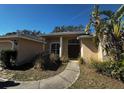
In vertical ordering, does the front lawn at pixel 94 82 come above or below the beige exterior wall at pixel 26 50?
below

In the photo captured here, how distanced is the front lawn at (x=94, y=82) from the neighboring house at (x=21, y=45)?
6.99 meters

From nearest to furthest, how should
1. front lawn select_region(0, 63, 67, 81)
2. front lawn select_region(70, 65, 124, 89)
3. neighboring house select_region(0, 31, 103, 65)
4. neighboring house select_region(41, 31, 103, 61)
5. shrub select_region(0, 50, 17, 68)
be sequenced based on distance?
1. front lawn select_region(70, 65, 124, 89)
2. front lawn select_region(0, 63, 67, 81)
3. shrub select_region(0, 50, 17, 68)
4. neighboring house select_region(0, 31, 103, 65)
5. neighboring house select_region(41, 31, 103, 61)

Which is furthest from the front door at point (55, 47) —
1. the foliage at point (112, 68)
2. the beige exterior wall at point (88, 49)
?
the foliage at point (112, 68)

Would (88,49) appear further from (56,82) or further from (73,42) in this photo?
(56,82)

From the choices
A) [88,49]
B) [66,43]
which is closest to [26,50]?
[66,43]

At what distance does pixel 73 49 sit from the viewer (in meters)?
20.0

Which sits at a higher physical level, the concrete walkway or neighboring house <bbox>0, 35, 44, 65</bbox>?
neighboring house <bbox>0, 35, 44, 65</bbox>

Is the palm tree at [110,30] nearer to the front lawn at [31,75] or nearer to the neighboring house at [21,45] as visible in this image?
the front lawn at [31,75]

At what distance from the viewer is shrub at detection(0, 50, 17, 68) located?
15.8 m

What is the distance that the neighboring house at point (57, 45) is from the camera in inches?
679

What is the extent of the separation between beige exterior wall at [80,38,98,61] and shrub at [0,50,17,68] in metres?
6.53

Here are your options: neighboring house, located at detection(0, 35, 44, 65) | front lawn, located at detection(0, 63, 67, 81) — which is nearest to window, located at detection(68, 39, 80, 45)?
neighboring house, located at detection(0, 35, 44, 65)

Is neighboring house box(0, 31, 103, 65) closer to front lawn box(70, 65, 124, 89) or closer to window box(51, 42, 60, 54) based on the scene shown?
window box(51, 42, 60, 54)
